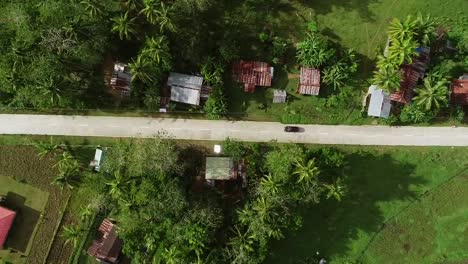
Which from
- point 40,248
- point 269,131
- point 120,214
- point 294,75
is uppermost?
point 294,75

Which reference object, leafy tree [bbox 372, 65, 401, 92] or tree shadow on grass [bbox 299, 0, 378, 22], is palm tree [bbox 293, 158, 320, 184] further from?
tree shadow on grass [bbox 299, 0, 378, 22]

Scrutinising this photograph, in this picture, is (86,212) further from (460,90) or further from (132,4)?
(460,90)

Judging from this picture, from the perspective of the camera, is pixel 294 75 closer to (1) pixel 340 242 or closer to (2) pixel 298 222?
(2) pixel 298 222

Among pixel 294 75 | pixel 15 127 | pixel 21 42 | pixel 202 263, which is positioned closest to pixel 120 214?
pixel 202 263

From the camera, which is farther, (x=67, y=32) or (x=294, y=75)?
(x=294, y=75)

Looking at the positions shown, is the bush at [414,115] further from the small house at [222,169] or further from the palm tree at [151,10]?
the palm tree at [151,10]

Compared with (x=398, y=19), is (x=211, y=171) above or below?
below

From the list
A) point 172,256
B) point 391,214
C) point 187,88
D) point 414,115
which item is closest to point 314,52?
point 414,115
